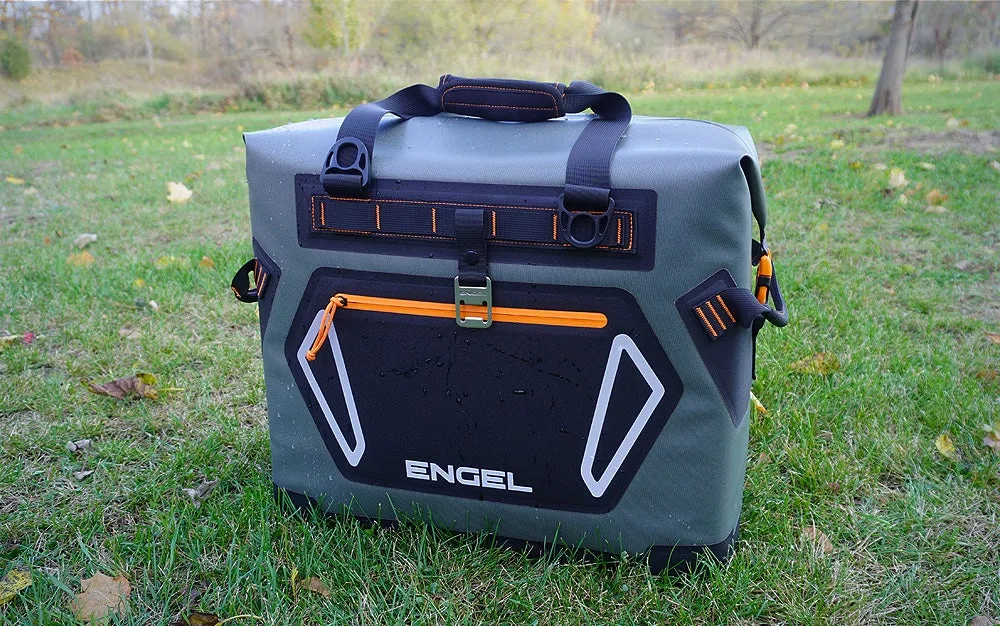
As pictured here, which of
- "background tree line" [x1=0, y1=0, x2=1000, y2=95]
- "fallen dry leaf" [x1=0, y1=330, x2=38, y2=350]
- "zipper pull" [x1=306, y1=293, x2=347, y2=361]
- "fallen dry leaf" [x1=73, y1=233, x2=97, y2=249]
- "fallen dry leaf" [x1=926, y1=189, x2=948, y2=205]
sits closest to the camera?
"zipper pull" [x1=306, y1=293, x2=347, y2=361]

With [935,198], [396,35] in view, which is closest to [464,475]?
[935,198]

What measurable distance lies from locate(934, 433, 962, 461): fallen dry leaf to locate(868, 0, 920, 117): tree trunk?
8.39 meters

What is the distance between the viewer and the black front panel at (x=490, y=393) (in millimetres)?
1499

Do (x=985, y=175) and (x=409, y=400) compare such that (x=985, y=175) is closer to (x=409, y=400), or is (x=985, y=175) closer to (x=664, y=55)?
(x=409, y=400)

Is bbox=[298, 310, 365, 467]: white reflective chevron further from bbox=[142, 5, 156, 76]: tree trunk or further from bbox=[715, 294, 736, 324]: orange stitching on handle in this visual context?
bbox=[142, 5, 156, 76]: tree trunk

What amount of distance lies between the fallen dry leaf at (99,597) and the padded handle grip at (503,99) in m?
1.19

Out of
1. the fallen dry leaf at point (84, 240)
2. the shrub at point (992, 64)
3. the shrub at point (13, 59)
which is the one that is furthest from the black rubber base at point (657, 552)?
the shrub at point (13, 59)

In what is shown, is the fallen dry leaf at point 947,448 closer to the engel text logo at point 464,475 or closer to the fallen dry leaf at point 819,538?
the fallen dry leaf at point 819,538

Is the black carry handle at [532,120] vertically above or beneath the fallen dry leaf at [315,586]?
above

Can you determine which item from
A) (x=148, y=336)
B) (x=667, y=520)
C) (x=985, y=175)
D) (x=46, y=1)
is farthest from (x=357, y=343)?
(x=46, y=1)

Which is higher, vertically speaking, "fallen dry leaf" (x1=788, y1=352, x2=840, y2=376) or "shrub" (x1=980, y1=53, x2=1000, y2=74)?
"shrub" (x1=980, y1=53, x2=1000, y2=74)

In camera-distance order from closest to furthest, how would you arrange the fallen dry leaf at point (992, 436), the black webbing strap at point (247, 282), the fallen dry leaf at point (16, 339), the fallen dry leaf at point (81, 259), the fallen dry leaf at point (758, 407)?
the black webbing strap at point (247, 282) < the fallen dry leaf at point (992, 436) < the fallen dry leaf at point (758, 407) < the fallen dry leaf at point (16, 339) < the fallen dry leaf at point (81, 259)

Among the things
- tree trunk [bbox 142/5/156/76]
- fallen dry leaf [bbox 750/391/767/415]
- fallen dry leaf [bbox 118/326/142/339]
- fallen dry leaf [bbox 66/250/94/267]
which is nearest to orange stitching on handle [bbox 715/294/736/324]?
fallen dry leaf [bbox 750/391/767/415]

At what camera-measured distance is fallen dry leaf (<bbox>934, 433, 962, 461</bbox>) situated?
6.53 feet
